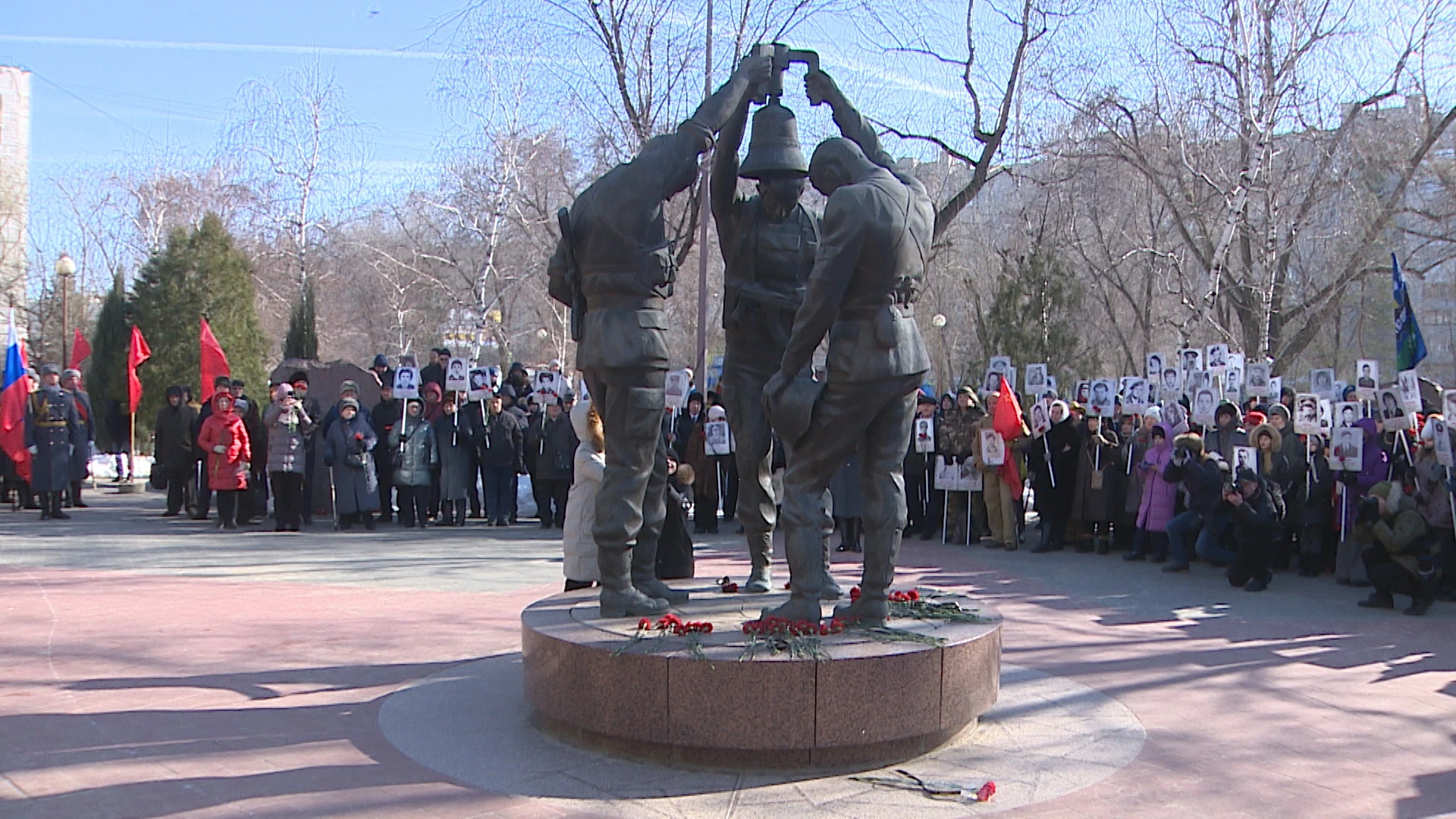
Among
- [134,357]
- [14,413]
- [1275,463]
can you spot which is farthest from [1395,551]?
[134,357]

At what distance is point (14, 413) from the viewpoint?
54.1 ft

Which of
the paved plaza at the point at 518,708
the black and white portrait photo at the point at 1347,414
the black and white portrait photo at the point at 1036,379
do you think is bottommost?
the paved plaza at the point at 518,708

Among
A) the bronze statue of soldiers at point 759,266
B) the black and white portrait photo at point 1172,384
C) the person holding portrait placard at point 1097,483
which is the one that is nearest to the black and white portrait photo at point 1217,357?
the black and white portrait photo at point 1172,384

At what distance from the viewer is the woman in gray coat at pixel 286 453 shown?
48.3 feet

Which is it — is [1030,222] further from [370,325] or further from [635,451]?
[370,325]

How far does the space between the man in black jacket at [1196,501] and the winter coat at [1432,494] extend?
1804mm

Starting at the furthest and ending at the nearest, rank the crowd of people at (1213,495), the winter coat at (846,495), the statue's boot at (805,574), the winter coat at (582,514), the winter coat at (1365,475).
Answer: the winter coat at (846,495) < the winter coat at (1365,475) < the crowd of people at (1213,495) < the winter coat at (582,514) < the statue's boot at (805,574)

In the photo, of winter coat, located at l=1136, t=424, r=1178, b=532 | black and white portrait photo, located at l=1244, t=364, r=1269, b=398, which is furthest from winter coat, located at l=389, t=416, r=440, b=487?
black and white portrait photo, located at l=1244, t=364, r=1269, b=398

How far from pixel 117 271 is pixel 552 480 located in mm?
18888

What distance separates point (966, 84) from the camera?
Result: 2116cm

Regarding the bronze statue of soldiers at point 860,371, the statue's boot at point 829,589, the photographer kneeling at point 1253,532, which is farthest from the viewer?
the photographer kneeling at point 1253,532

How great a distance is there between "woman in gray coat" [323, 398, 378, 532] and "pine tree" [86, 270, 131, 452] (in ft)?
42.7

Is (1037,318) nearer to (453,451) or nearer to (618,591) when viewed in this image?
(453,451)

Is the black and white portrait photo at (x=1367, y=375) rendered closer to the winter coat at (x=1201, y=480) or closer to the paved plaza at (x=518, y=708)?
the winter coat at (x=1201, y=480)
